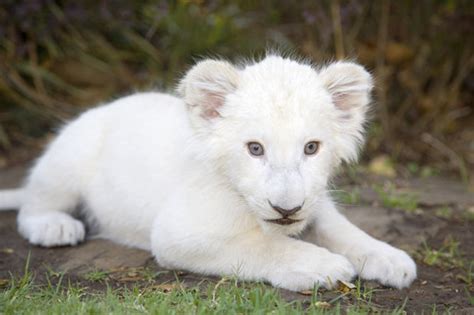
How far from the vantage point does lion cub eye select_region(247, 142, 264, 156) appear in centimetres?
440

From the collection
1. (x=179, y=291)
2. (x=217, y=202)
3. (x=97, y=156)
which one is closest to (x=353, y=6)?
(x=97, y=156)

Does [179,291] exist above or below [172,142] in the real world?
below

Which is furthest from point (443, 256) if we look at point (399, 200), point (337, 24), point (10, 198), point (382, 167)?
point (337, 24)

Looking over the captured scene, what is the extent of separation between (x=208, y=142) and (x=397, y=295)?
4.60 ft

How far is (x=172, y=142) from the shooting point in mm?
5395

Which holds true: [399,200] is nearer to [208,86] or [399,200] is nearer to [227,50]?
[208,86]

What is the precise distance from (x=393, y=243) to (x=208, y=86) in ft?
6.46

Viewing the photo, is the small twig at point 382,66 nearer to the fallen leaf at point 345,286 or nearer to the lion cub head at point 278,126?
the lion cub head at point 278,126

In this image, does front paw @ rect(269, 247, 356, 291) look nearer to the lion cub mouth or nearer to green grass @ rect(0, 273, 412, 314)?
green grass @ rect(0, 273, 412, 314)

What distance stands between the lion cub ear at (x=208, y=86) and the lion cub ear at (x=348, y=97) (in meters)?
0.56

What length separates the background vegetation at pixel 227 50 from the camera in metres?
8.63

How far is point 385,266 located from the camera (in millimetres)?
4785

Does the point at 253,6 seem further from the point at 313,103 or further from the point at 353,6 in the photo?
the point at 313,103

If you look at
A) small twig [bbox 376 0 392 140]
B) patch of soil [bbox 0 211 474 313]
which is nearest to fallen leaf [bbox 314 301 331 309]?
patch of soil [bbox 0 211 474 313]
